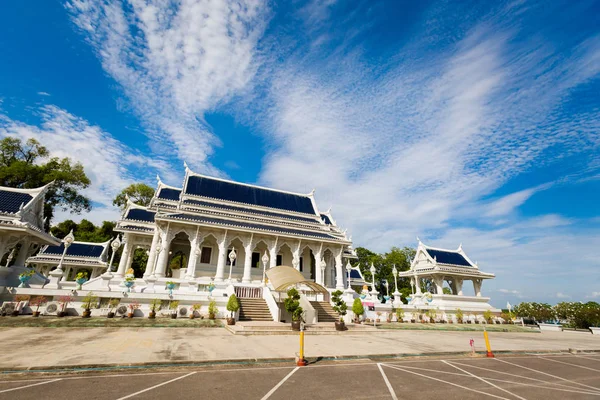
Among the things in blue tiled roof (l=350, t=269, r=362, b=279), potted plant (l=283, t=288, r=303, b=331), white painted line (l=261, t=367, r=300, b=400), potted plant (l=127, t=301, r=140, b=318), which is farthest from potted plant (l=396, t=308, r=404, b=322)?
potted plant (l=127, t=301, r=140, b=318)

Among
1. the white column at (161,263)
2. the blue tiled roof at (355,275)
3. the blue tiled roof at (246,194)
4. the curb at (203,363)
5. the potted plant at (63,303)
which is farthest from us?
the blue tiled roof at (355,275)

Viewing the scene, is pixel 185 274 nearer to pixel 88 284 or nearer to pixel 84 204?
pixel 88 284

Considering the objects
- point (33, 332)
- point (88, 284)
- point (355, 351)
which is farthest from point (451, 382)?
point (88, 284)

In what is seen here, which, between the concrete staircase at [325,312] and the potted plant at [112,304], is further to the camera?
the concrete staircase at [325,312]

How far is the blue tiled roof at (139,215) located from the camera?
27000mm

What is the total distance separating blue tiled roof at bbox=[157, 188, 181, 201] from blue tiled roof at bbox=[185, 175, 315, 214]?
2.29m

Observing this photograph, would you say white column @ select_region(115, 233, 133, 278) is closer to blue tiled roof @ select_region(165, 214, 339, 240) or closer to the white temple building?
blue tiled roof @ select_region(165, 214, 339, 240)

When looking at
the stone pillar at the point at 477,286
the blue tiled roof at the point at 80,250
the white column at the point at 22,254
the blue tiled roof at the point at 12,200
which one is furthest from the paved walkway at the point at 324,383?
the blue tiled roof at the point at 80,250

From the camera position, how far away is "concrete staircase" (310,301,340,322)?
58.0ft

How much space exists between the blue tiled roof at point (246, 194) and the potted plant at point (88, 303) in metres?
14.3

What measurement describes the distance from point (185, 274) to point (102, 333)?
40.9ft

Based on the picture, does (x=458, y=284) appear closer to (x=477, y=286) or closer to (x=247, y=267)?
(x=477, y=286)

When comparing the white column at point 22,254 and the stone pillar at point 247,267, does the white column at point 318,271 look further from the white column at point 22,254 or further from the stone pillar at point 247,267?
the white column at point 22,254

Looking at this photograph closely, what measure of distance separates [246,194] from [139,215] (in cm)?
1133
